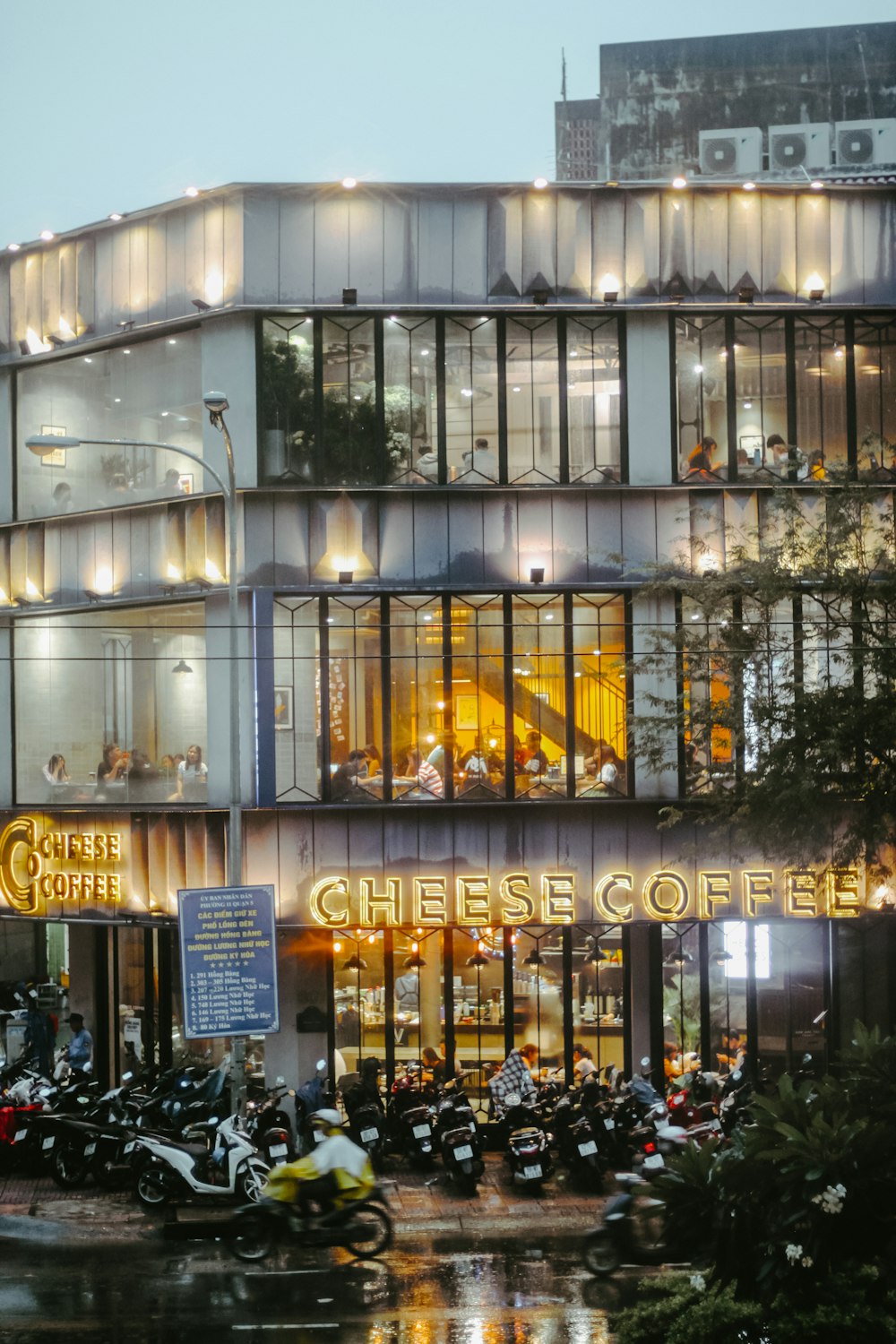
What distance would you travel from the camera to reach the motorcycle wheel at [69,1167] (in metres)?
19.2

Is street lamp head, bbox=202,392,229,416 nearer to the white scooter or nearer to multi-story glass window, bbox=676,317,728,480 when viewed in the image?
multi-story glass window, bbox=676,317,728,480

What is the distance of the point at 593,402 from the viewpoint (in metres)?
22.3

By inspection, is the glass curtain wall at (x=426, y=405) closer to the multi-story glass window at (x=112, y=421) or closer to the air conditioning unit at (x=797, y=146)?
the multi-story glass window at (x=112, y=421)

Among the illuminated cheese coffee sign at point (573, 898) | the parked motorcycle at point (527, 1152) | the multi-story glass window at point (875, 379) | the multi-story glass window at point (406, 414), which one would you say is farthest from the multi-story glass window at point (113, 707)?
the multi-story glass window at point (875, 379)

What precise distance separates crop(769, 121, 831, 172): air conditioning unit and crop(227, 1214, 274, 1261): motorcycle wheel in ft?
160

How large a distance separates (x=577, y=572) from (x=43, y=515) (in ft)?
30.3

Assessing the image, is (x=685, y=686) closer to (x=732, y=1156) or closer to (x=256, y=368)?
(x=256, y=368)

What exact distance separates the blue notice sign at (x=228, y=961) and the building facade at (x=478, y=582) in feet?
7.27

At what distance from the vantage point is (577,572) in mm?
22031

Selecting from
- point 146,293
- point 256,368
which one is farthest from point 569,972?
point 146,293

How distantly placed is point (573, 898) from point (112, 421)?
10848 millimetres

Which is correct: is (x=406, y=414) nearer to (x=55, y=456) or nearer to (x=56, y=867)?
(x=55, y=456)

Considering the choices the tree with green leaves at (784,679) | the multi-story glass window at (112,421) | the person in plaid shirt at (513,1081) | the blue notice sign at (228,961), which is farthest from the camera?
the multi-story glass window at (112,421)

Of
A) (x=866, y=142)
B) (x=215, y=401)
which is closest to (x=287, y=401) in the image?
(x=215, y=401)
